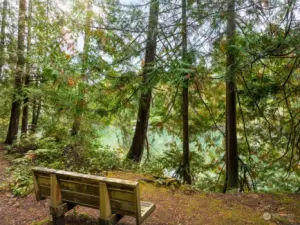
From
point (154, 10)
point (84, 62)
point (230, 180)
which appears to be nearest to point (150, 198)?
point (230, 180)

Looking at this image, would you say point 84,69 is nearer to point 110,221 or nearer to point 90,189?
point 90,189

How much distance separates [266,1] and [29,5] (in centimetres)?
729

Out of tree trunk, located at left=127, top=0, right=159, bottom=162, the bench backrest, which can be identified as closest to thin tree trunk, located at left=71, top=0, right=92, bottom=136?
tree trunk, located at left=127, top=0, right=159, bottom=162

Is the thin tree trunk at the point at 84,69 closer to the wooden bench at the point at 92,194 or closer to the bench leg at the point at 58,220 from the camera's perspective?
the wooden bench at the point at 92,194

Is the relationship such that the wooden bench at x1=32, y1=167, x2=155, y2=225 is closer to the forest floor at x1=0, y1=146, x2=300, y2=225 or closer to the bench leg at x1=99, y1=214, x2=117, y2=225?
the bench leg at x1=99, y1=214, x2=117, y2=225

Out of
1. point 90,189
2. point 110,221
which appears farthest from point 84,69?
point 110,221

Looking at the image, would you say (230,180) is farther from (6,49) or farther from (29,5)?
(29,5)

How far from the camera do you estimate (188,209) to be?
3453 millimetres

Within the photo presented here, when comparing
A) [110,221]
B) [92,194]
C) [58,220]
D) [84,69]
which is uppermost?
[84,69]

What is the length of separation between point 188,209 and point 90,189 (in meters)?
1.80

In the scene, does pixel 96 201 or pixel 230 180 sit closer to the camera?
pixel 96 201

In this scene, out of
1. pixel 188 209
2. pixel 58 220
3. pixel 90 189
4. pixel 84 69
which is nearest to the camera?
pixel 90 189

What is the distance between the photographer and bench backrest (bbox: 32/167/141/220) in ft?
7.14

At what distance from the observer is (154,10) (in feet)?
19.3
